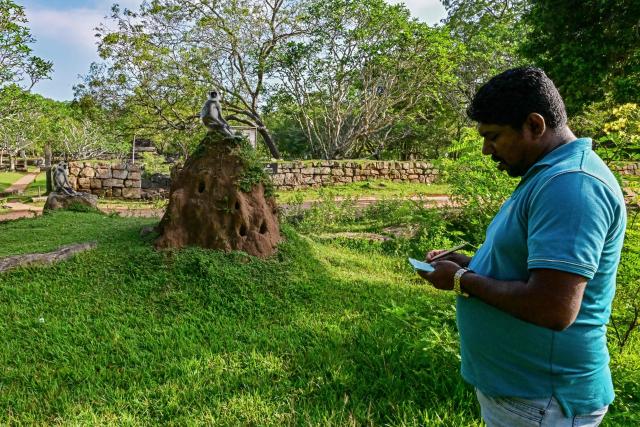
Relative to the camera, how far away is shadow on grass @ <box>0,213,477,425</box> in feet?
8.96

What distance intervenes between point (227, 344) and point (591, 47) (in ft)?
29.0

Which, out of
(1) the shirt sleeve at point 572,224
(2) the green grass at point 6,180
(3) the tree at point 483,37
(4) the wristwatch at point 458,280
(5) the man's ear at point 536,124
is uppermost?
(3) the tree at point 483,37

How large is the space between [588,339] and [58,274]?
4991mm

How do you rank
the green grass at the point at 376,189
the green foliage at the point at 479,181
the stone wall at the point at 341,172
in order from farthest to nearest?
the stone wall at the point at 341,172 < the green grass at the point at 376,189 < the green foliage at the point at 479,181

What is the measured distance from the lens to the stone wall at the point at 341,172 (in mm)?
15891

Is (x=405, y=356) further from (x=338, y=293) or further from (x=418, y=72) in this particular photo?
(x=418, y=72)

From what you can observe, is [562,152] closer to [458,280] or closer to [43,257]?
[458,280]

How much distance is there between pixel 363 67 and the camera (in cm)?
1681

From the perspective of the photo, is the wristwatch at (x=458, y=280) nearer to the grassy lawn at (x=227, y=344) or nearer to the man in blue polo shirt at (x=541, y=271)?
the man in blue polo shirt at (x=541, y=271)

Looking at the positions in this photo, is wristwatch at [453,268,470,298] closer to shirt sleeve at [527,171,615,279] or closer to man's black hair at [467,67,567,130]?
shirt sleeve at [527,171,615,279]

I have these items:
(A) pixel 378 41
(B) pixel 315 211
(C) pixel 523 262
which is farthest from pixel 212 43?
(C) pixel 523 262

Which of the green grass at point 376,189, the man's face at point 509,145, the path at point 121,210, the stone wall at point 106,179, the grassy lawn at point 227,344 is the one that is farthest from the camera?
the green grass at point 376,189

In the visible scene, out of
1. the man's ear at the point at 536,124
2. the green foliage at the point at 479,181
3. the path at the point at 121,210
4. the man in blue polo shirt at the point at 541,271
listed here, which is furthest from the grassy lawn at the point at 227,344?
the path at the point at 121,210

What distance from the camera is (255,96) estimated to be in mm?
17672
